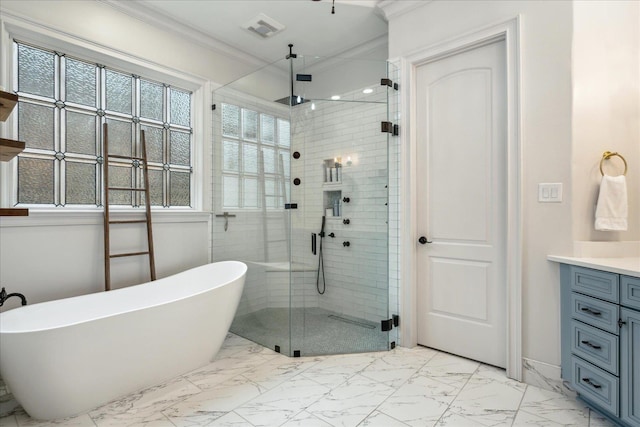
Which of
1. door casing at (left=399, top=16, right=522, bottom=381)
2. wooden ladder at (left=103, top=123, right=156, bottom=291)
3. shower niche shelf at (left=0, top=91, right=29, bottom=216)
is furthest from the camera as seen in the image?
wooden ladder at (left=103, top=123, right=156, bottom=291)

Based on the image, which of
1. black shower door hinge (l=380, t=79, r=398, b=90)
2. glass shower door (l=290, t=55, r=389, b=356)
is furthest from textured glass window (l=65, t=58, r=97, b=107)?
black shower door hinge (l=380, t=79, r=398, b=90)

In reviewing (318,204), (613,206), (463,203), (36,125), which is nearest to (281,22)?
(318,204)

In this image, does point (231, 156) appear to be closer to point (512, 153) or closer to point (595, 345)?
point (512, 153)

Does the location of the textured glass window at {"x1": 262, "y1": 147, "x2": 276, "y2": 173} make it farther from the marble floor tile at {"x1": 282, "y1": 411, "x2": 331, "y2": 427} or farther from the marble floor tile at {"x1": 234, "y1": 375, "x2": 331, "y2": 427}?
the marble floor tile at {"x1": 282, "y1": 411, "x2": 331, "y2": 427}

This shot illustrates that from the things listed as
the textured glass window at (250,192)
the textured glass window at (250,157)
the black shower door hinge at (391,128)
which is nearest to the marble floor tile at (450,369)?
the black shower door hinge at (391,128)

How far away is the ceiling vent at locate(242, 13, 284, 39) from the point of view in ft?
9.97

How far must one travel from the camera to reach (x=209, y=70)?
3422mm

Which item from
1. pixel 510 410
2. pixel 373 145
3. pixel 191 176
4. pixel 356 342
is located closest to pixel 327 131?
pixel 373 145

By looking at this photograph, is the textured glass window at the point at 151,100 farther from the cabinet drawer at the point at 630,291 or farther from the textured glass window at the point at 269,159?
the cabinet drawer at the point at 630,291

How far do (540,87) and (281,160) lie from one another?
192 centimetres

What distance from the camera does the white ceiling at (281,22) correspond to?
9.32ft

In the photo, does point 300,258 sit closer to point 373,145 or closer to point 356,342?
point 356,342

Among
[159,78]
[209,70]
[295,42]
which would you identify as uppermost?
[295,42]

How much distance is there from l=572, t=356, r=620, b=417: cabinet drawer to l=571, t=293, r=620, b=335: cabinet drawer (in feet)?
0.75
